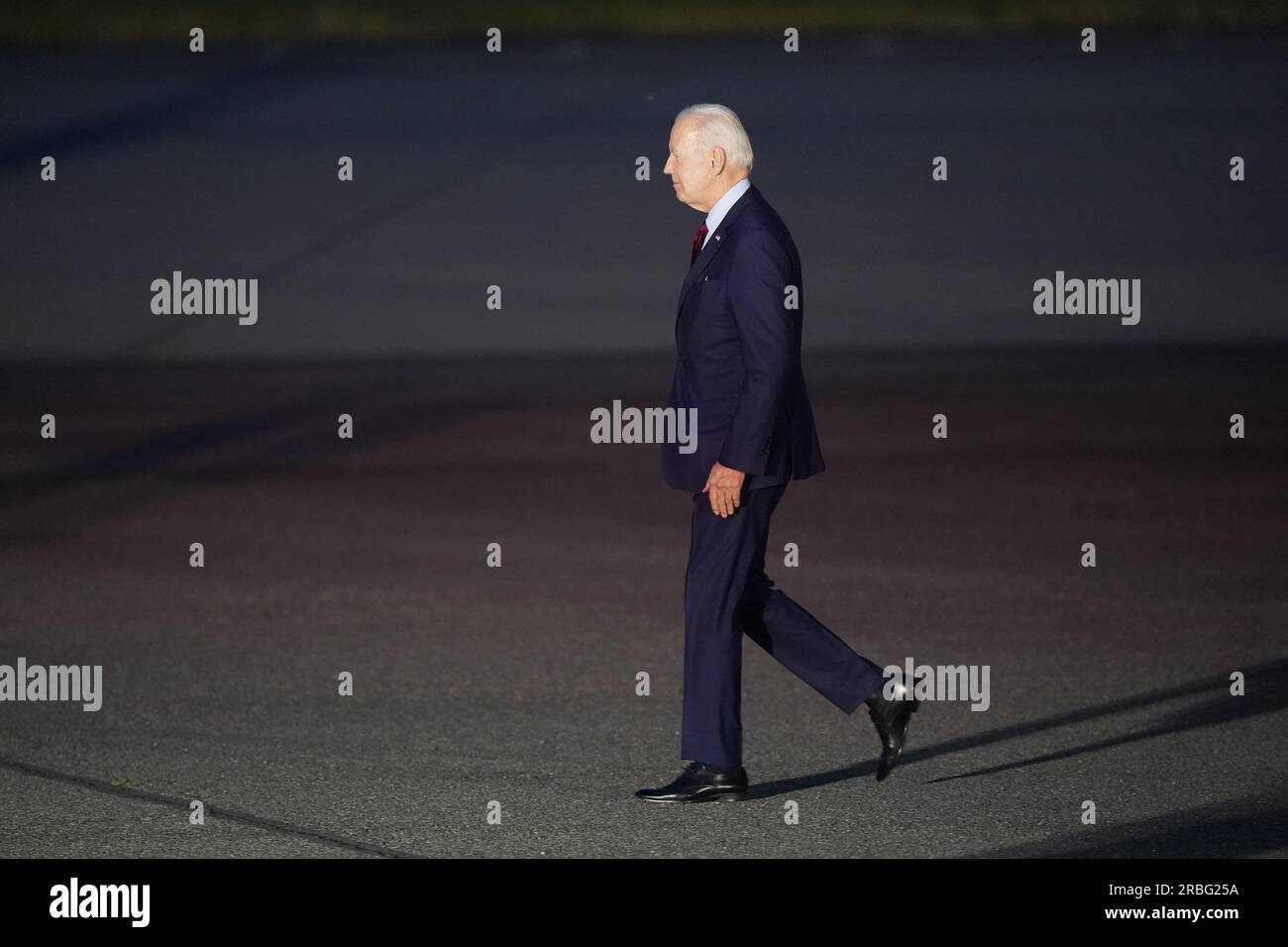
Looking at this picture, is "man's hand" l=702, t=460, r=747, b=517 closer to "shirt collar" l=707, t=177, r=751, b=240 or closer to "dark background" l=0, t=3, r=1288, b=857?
"shirt collar" l=707, t=177, r=751, b=240

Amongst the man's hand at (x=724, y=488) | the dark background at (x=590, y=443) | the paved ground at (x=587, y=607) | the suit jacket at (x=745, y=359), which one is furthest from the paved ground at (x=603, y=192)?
the man's hand at (x=724, y=488)

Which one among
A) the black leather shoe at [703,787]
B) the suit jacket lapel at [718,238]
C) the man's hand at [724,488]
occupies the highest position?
the suit jacket lapel at [718,238]

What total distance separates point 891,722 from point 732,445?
2.88ft

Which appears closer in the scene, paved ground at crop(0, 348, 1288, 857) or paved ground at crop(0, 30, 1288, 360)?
paved ground at crop(0, 348, 1288, 857)

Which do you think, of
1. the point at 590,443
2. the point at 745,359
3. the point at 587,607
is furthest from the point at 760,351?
the point at 590,443

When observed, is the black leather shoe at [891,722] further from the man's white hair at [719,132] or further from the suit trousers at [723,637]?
the man's white hair at [719,132]

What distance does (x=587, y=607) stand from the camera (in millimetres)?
8344

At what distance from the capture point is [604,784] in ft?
20.1

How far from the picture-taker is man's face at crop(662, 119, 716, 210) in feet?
19.2

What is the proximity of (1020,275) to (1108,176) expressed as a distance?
2.67m

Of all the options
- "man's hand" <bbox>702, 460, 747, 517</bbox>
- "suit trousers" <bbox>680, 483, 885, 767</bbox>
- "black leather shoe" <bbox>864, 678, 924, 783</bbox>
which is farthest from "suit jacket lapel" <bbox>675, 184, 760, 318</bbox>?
"black leather shoe" <bbox>864, 678, 924, 783</bbox>

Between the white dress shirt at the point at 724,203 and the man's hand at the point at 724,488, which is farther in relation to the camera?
the white dress shirt at the point at 724,203

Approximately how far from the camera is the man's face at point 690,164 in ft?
19.2

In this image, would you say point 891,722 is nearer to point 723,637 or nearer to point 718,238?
point 723,637
